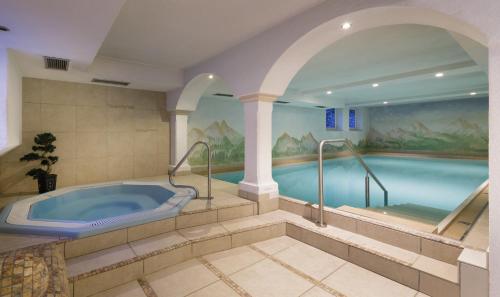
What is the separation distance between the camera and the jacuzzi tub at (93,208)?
2336mm

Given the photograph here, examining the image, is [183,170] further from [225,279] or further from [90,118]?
[225,279]

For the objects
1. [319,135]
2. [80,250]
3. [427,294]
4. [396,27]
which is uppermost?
[396,27]

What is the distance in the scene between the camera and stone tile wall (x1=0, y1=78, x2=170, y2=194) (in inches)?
166

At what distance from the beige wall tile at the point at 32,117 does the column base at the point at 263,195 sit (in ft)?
13.0

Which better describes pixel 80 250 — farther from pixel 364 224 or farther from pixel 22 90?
pixel 22 90

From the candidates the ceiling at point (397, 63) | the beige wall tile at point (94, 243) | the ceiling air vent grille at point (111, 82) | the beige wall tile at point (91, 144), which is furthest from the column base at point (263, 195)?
the beige wall tile at point (91, 144)

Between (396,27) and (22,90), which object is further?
(22,90)

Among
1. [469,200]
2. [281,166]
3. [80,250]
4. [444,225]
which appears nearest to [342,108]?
[281,166]

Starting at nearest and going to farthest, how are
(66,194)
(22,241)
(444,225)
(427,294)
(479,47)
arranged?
(427,294), (22,241), (444,225), (479,47), (66,194)

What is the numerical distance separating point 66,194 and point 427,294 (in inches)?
191

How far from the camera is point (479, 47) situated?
8.84 ft

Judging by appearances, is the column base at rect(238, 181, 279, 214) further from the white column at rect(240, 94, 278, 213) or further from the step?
the step

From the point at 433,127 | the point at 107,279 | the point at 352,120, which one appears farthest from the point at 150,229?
the point at 433,127

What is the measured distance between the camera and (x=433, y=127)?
12180 mm
